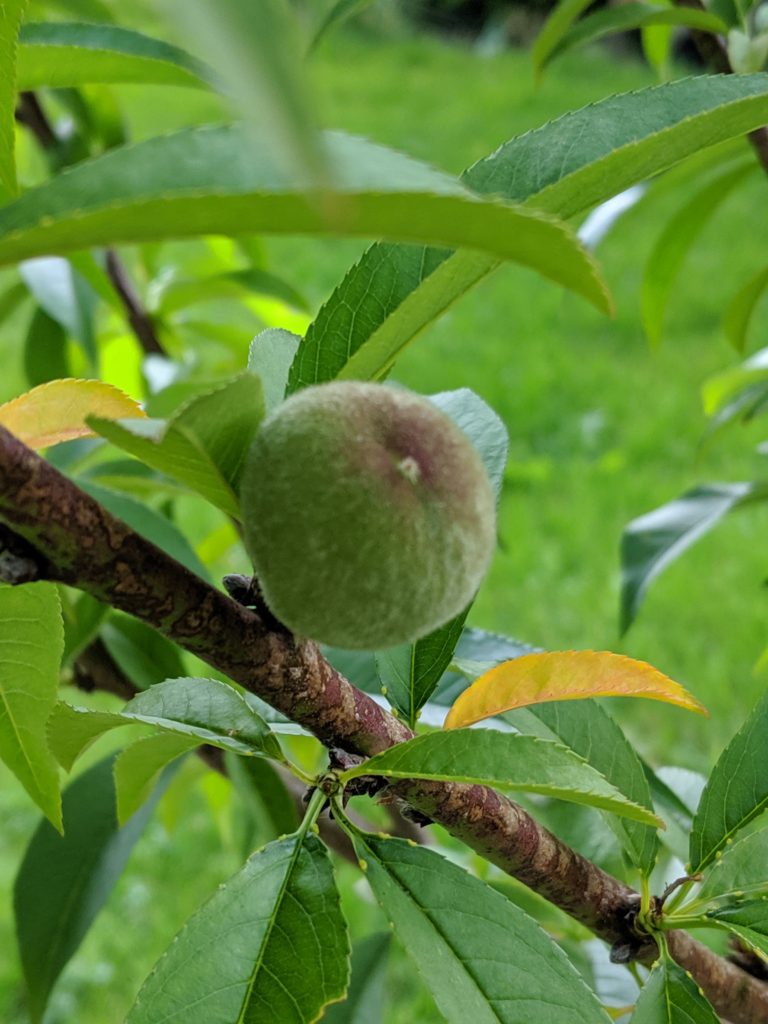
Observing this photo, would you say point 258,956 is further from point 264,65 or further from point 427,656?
point 264,65

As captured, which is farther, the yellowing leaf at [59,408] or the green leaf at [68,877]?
the green leaf at [68,877]

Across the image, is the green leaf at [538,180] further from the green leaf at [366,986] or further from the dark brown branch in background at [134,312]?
the dark brown branch in background at [134,312]

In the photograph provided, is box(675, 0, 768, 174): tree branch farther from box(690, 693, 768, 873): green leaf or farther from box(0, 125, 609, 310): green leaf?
box(0, 125, 609, 310): green leaf

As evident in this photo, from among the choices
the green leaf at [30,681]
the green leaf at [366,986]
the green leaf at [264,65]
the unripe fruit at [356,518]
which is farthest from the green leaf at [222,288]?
the green leaf at [264,65]

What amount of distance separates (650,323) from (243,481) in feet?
3.14

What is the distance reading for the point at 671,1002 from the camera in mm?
550

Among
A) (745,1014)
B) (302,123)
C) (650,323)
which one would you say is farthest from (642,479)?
(302,123)

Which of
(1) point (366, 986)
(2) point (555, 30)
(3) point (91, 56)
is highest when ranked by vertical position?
(3) point (91, 56)

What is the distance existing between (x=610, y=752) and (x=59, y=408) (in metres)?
0.36

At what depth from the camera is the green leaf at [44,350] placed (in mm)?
1315

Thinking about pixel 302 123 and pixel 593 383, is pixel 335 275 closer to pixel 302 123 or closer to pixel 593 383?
pixel 593 383

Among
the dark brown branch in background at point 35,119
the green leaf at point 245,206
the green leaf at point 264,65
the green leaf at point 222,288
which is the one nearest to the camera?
the green leaf at point 264,65

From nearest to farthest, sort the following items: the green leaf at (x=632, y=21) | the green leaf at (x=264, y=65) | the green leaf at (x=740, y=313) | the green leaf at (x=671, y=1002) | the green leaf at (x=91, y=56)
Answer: the green leaf at (x=264, y=65) < the green leaf at (x=671, y=1002) < the green leaf at (x=91, y=56) < the green leaf at (x=632, y=21) < the green leaf at (x=740, y=313)

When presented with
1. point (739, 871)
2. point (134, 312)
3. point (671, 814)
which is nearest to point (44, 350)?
point (134, 312)
